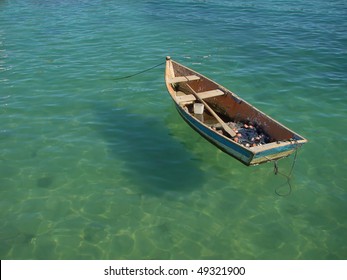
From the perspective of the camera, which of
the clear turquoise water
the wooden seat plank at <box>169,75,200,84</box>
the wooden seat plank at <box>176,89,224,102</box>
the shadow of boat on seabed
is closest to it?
the clear turquoise water

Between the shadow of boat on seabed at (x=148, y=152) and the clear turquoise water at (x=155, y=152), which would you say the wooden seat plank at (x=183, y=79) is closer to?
the clear turquoise water at (x=155, y=152)

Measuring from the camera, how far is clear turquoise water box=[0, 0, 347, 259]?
10.8 m

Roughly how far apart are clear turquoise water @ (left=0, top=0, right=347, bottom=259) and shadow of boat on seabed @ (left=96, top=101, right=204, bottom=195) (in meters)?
0.06

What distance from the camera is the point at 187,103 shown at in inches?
596

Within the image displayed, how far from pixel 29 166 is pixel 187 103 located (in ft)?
22.2

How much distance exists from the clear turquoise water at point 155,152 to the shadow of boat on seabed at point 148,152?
56 mm

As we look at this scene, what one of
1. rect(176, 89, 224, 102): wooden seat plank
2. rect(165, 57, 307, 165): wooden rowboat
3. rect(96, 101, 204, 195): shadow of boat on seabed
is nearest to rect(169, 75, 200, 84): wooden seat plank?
→ rect(165, 57, 307, 165): wooden rowboat

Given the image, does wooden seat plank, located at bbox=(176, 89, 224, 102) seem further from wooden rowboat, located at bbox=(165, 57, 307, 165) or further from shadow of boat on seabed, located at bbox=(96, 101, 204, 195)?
shadow of boat on seabed, located at bbox=(96, 101, 204, 195)

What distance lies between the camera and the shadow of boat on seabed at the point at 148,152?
12734mm

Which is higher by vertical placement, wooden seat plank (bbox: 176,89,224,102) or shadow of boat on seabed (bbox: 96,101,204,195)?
wooden seat plank (bbox: 176,89,224,102)

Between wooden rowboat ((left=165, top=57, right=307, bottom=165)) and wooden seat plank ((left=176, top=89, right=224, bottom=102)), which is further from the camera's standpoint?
wooden seat plank ((left=176, top=89, right=224, bottom=102))

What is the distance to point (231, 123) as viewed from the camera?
44.9 ft

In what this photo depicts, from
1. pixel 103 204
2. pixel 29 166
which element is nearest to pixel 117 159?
pixel 103 204

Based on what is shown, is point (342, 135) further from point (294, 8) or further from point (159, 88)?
point (294, 8)
